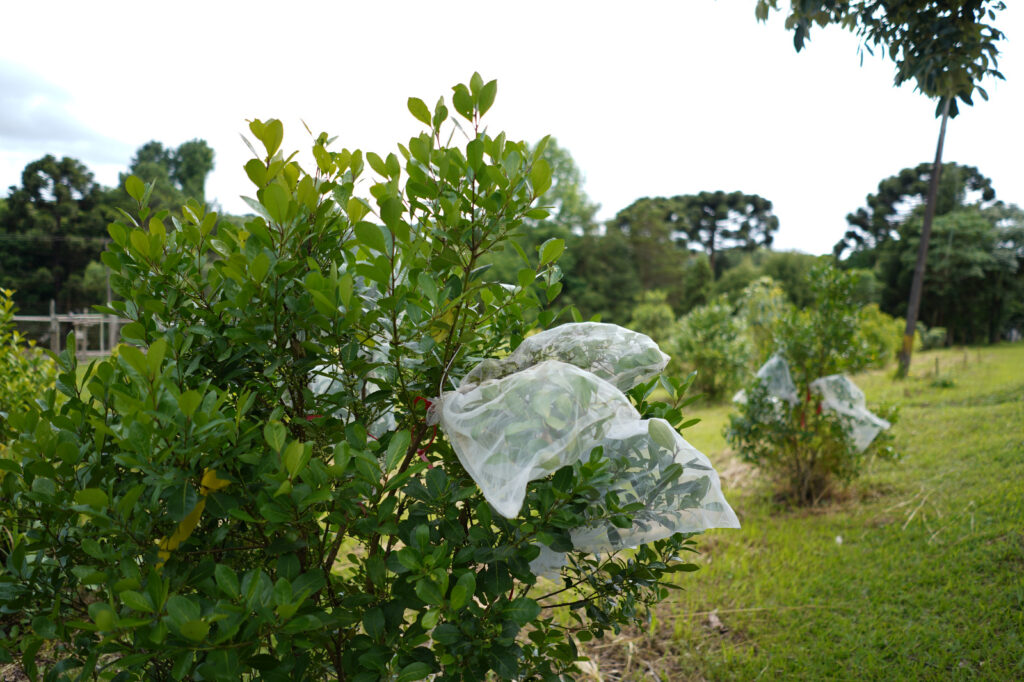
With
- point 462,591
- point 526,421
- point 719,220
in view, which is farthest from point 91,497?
point 719,220

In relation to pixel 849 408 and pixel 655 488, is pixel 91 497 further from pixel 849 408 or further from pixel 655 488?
pixel 849 408

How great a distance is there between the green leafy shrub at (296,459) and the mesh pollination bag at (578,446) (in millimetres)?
68

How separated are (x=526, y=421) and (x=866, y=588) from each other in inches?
109

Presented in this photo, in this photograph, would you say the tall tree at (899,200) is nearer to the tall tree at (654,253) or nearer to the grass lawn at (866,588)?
the tall tree at (654,253)

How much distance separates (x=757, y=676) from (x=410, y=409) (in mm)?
1935

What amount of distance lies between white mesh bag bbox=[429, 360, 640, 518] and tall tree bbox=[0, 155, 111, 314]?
25.8m

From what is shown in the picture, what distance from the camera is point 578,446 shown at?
1211 mm

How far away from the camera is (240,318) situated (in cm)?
121

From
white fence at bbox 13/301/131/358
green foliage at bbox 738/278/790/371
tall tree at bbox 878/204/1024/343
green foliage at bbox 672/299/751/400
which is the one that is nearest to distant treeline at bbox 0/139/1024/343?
tall tree at bbox 878/204/1024/343

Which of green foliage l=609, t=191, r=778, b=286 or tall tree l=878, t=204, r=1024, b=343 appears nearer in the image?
tall tree l=878, t=204, r=1024, b=343

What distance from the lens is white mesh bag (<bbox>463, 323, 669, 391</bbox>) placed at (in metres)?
1.45

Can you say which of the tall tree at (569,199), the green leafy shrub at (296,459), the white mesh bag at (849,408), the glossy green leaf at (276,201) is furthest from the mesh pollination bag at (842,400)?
the tall tree at (569,199)

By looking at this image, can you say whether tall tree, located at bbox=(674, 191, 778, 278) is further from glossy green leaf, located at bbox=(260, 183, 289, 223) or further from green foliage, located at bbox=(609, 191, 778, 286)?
glossy green leaf, located at bbox=(260, 183, 289, 223)

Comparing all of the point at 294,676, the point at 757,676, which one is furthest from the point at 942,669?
the point at 294,676
